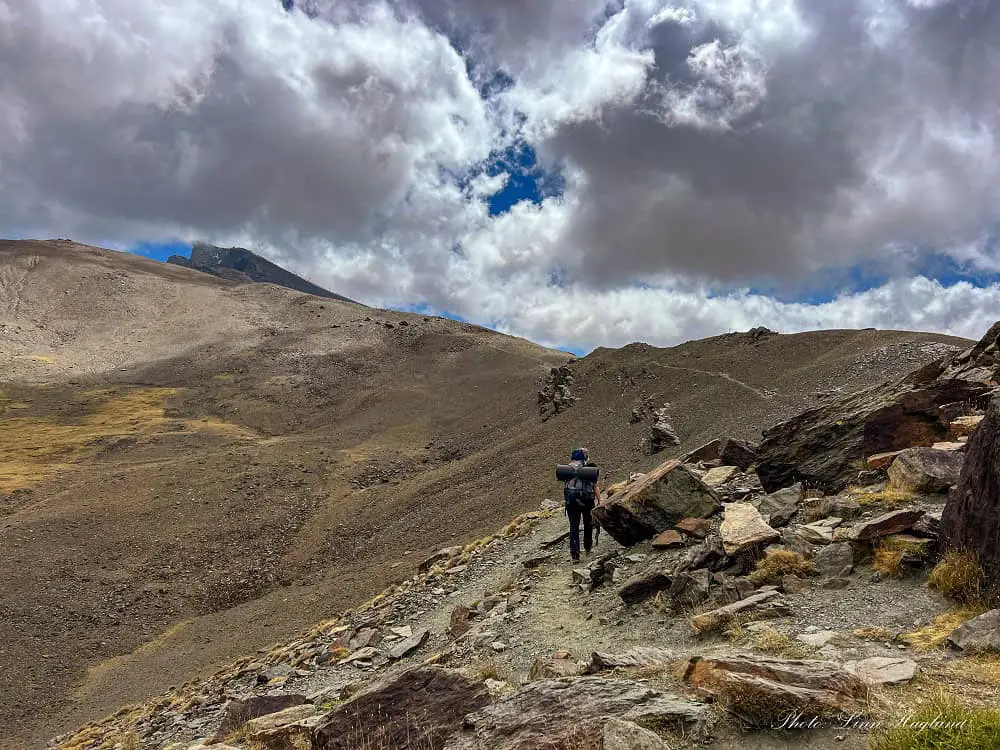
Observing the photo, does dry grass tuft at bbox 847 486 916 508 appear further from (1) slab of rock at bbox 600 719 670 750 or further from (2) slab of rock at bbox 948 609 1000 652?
(1) slab of rock at bbox 600 719 670 750

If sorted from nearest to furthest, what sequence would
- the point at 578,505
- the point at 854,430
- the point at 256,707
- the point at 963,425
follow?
the point at 256,707, the point at 963,425, the point at 854,430, the point at 578,505

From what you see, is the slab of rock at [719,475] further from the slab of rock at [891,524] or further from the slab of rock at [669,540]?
the slab of rock at [891,524]

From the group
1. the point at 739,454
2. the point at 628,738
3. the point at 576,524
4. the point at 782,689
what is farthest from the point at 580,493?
the point at 628,738

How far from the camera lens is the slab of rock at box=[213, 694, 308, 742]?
30.6ft

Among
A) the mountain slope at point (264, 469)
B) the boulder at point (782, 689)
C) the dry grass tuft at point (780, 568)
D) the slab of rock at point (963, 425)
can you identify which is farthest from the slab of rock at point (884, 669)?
the mountain slope at point (264, 469)

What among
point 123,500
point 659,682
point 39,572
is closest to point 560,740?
point 659,682

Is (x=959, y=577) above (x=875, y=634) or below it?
above

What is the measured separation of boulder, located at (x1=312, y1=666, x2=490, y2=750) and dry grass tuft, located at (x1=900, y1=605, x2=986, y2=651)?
14.0ft

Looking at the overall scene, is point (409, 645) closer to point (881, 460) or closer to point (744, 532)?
point (744, 532)

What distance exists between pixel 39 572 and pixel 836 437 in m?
33.5

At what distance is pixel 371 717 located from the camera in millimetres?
6465

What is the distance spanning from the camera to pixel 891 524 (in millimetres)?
7789

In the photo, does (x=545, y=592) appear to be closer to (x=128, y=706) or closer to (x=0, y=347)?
(x=128, y=706)

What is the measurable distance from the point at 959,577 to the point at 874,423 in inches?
234
